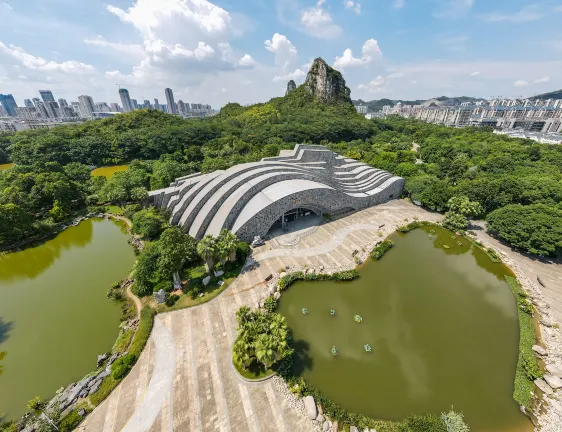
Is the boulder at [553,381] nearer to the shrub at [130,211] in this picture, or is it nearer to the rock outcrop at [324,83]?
the shrub at [130,211]

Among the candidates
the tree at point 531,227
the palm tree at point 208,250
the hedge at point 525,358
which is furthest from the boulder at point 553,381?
the palm tree at point 208,250

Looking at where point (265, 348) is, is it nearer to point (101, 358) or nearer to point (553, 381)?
point (101, 358)

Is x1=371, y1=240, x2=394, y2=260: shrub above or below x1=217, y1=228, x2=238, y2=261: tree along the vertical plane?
below

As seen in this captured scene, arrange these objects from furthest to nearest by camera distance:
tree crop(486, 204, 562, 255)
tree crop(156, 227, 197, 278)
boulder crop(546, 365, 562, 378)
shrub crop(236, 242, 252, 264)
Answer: tree crop(486, 204, 562, 255), shrub crop(236, 242, 252, 264), tree crop(156, 227, 197, 278), boulder crop(546, 365, 562, 378)

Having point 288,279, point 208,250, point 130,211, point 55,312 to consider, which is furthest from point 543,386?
point 130,211

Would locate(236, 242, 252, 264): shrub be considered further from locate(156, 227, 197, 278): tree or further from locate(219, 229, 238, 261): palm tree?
locate(156, 227, 197, 278): tree

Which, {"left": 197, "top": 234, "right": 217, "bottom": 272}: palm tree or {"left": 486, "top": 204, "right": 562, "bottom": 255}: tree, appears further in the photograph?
{"left": 486, "top": 204, "right": 562, "bottom": 255}: tree

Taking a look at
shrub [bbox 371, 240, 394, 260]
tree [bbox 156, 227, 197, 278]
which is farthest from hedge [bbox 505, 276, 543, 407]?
tree [bbox 156, 227, 197, 278]
